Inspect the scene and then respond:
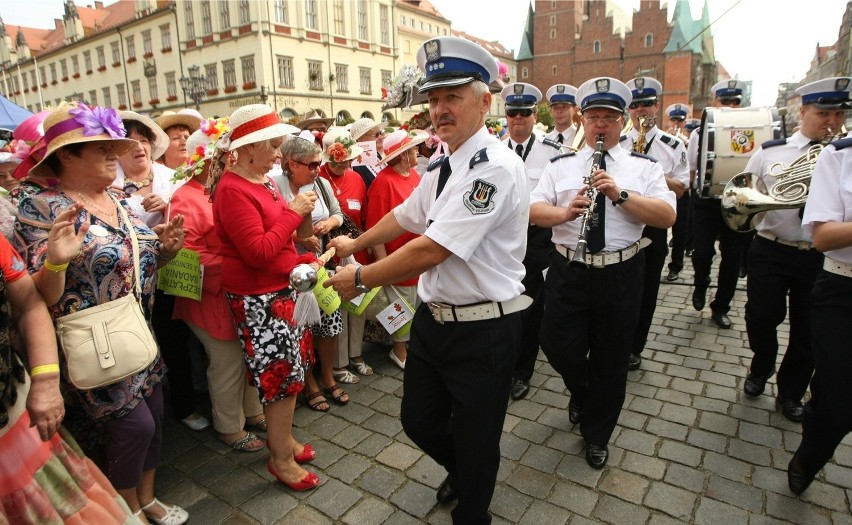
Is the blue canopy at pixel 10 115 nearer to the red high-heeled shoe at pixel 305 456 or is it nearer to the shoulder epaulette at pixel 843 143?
the red high-heeled shoe at pixel 305 456

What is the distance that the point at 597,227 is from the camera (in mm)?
3270

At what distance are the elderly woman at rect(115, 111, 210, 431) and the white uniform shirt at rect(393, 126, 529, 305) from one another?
2.22 m

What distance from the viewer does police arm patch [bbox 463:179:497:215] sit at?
2123 mm

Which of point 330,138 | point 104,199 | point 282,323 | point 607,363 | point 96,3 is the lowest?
point 607,363

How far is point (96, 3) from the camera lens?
189ft

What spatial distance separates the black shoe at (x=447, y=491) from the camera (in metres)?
2.91

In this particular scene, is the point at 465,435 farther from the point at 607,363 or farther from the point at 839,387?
A: the point at 839,387

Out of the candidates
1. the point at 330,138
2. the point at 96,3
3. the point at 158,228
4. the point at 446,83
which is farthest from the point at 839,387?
the point at 96,3

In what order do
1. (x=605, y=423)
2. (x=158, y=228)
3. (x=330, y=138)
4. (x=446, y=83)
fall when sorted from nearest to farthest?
1. (x=446, y=83)
2. (x=158, y=228)
3. (x=605, y=423)
4. (x=330, y=138)

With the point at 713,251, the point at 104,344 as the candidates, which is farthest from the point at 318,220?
the point at 713,251

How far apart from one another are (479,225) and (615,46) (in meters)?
67.1

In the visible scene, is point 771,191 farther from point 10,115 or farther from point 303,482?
point 10,115

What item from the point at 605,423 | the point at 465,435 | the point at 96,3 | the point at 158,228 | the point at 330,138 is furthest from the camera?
the point at 96,3

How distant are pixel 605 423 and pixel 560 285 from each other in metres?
0.95
